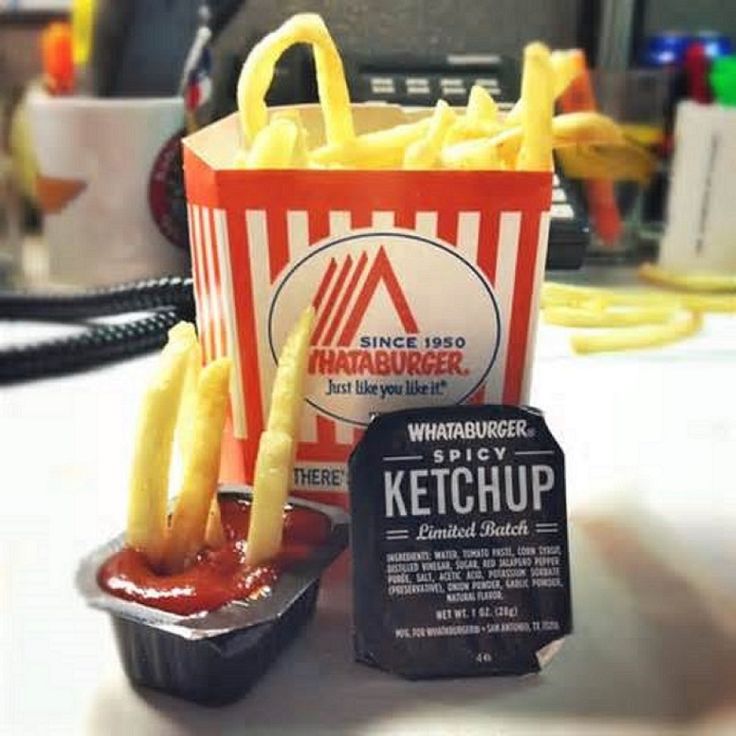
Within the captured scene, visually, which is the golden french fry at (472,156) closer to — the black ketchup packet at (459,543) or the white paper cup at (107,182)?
the black ketchup packet at (459,543)

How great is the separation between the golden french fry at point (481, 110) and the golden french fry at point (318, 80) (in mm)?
51

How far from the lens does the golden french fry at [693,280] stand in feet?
2.98

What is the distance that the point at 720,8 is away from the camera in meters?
1.09

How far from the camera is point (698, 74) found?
1022 millimetres

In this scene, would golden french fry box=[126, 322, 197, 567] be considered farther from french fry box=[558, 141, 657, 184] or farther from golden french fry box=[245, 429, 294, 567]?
french fry box=[558, 141, 657, 184]

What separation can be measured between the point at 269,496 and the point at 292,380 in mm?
45

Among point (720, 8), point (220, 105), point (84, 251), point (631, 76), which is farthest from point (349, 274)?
point (720, 8)

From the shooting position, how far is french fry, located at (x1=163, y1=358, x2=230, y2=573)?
383 mm

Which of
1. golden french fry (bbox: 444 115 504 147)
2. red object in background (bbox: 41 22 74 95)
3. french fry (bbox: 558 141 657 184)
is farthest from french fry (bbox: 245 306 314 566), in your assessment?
red object in background (bbox: 41 22 74 95)

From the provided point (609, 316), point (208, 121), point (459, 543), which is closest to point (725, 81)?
point (609, 316)

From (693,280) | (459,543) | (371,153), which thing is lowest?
(693,280)

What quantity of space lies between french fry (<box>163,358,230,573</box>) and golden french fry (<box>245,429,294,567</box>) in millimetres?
18

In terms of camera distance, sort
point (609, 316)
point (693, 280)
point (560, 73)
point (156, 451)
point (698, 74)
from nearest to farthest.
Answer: point (156, 451) < point (560, 73) < point (609, 316) < point (693, 280) < point (698, 74)

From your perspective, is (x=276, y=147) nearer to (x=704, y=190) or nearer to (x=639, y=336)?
(x=639, y=336)
